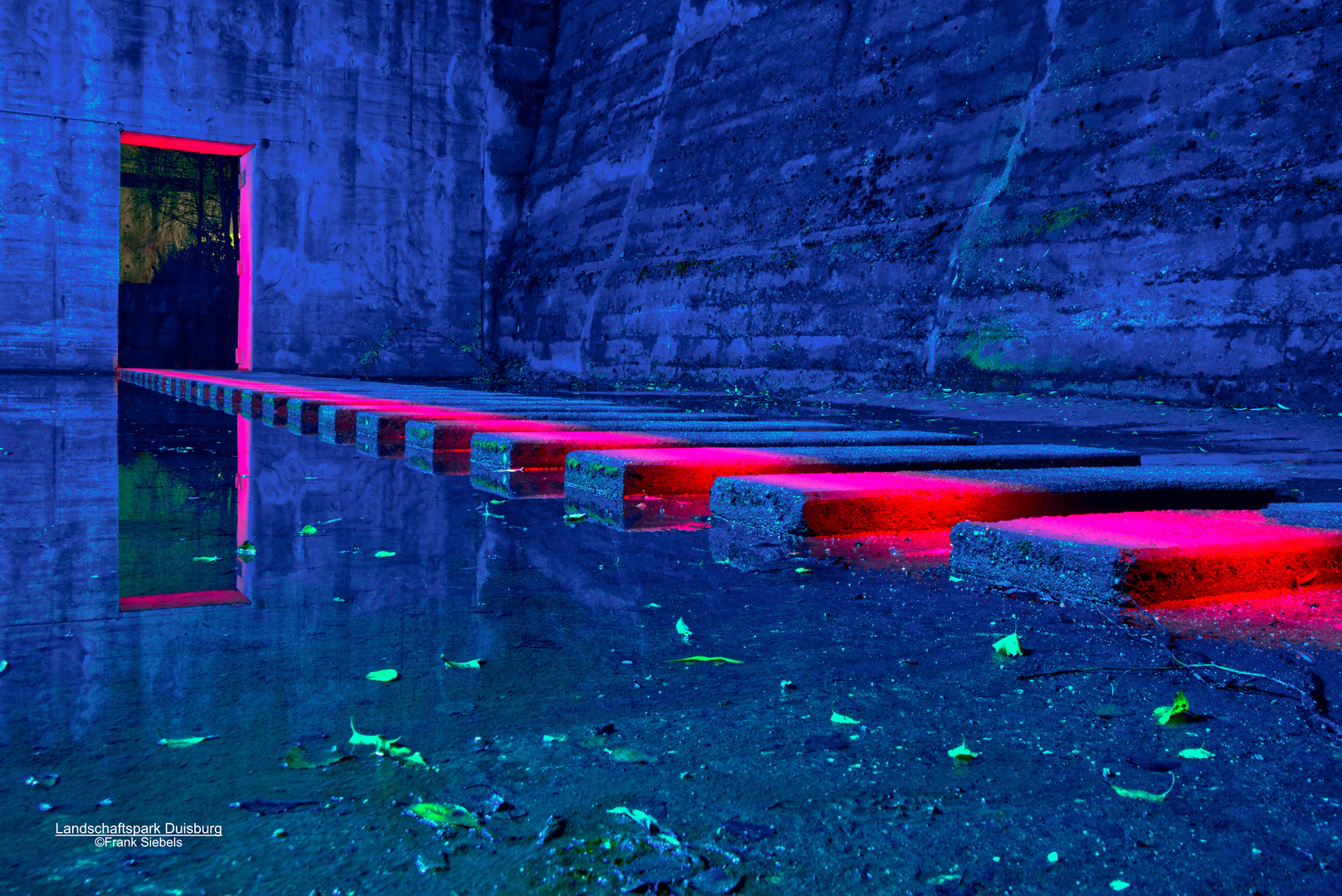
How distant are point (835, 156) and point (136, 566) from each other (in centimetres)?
709

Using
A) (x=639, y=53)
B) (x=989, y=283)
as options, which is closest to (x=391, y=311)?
(x=639, y=53)

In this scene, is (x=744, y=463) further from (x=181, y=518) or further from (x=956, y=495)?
(x=181, y=518)

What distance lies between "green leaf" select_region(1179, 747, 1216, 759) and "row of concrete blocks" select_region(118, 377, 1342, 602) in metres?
0.53

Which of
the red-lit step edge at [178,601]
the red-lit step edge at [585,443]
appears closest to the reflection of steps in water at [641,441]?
the red-lit step edge at [585,443]

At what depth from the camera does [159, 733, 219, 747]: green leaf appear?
35.5 inches

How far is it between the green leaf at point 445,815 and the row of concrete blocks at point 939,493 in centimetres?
104

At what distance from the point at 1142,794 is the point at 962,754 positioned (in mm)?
152

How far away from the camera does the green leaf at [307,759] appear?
0.87 meters

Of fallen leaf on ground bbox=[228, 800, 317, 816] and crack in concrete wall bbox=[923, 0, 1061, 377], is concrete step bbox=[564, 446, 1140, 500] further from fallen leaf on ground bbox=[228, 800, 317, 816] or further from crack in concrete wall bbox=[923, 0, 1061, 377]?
crack in concrete wall bbox=[923, 0, 1061, 377]

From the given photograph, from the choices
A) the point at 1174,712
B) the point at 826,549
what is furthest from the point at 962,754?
the point at 826,549

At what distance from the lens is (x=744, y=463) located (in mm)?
2590

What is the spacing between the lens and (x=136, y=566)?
5.30 ft

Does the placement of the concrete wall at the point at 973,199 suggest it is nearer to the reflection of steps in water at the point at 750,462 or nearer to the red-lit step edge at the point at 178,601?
the reflection of steps in water at the point at 750,462

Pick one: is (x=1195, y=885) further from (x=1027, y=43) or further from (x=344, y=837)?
(x=1027, y=43)
